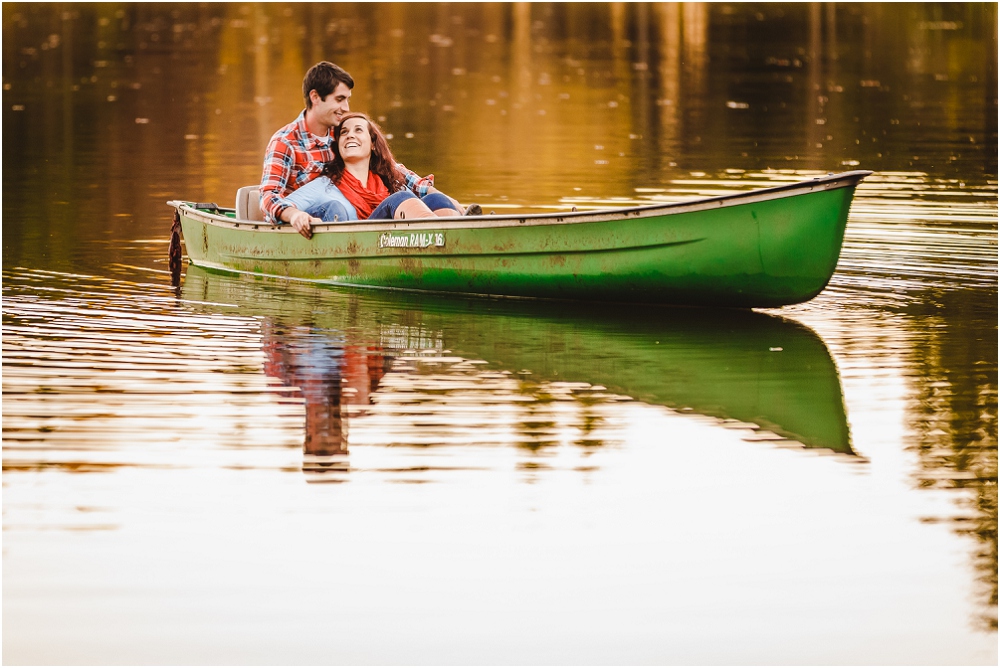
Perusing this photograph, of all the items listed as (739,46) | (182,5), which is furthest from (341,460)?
(182,5)

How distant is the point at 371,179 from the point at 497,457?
5045 mm

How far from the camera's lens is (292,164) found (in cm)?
1155

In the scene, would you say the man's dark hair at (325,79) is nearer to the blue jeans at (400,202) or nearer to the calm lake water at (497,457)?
A: the blue jeans at (400,202)

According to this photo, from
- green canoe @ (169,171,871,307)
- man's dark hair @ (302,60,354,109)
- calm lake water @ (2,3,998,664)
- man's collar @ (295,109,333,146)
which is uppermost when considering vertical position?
man's dark hair @ (302,60,354,109)

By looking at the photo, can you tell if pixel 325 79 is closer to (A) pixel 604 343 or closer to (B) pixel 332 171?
(B) pixel 332 171

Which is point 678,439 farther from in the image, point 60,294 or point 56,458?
point 60,294

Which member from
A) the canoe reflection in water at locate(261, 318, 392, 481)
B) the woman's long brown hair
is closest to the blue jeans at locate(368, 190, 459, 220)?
the woman's long brown hair

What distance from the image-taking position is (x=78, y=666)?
4.84 meters

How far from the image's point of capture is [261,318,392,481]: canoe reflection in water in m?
7.05

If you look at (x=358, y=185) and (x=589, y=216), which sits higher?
(x=358, y=185)

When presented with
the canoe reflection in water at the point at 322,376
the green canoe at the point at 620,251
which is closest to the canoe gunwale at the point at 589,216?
the green canoe at the point at 620,251

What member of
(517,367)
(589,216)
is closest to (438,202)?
(589,216)

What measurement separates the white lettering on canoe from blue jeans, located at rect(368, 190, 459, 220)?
0.54 feet

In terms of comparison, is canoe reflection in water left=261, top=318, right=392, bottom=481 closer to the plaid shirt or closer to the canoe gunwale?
the canoe gunwale
